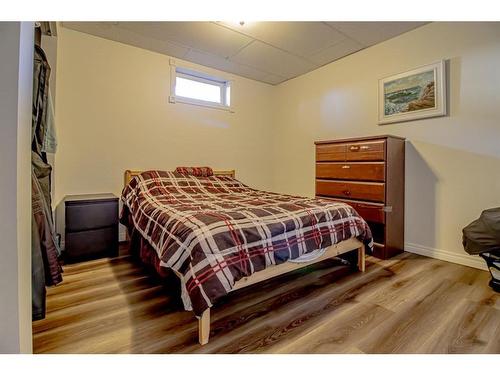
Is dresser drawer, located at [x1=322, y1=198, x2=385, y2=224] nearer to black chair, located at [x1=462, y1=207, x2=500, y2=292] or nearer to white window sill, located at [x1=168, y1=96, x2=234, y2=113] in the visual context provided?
black chair, located at [x1=462, y1=207, x2=500, y2=292]

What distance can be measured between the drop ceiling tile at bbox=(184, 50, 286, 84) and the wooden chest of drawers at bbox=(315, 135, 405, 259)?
177 centimetres

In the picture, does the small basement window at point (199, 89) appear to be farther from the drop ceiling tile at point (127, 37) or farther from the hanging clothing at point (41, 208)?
the hanging clothing at point (41, 208)

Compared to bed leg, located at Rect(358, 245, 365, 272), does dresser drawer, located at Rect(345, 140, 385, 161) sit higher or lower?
higher

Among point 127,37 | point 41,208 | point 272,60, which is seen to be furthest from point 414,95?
point 41,208

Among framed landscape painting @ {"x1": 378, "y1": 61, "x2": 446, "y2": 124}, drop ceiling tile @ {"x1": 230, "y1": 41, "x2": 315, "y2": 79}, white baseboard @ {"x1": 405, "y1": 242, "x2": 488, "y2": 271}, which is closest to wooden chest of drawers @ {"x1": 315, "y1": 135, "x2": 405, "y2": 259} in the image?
white baseboard @ {"x1": 405, "y1": 242, "x2": 488, "y2": 271}

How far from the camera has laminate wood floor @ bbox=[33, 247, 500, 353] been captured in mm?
1299

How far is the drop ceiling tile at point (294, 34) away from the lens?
2.64 meters

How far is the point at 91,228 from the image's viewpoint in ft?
8.06

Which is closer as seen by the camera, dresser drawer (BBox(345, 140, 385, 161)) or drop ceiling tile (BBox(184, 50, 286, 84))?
dresser drawer (BBox(345, 140, 385, 161))

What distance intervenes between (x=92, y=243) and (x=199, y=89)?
98.2 inches

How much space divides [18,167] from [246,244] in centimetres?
108

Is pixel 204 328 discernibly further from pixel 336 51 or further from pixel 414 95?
pixel 336 51

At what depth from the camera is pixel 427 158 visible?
2621mm

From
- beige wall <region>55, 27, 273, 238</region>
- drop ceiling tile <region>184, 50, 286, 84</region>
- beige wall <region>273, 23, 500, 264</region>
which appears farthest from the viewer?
drop ceiling tile <region>184, 50, 286, 84</region>
